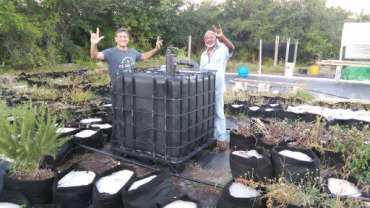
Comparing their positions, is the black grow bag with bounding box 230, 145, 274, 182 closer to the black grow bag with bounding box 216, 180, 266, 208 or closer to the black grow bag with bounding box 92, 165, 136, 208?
the black grow bag with bounding box 216, 180, 266, 208

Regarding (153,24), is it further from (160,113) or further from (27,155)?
(27,155)

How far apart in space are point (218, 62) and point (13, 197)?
105 inches

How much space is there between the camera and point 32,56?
10258 mm

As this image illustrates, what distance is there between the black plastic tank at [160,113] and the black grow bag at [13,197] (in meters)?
1.23

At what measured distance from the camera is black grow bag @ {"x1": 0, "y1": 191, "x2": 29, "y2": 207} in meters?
2.13

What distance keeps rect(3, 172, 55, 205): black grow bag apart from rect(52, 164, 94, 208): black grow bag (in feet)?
0.32

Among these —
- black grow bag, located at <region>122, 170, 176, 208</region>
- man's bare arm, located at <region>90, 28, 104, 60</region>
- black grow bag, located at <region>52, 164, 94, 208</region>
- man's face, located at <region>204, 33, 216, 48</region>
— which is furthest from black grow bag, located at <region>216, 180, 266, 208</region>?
man's bare arm, located at <region>90, 28, 104, 60</region>

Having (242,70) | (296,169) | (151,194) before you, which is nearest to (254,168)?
(296,169)

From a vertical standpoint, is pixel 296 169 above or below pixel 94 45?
below

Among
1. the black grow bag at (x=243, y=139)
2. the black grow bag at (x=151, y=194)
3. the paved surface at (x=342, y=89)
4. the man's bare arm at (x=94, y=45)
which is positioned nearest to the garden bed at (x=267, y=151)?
the black grow bag at (x=243, y=139)

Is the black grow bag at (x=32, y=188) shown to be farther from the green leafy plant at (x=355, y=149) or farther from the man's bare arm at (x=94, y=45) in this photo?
the green leafy plant at (x=355, y=149)

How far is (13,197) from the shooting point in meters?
2.14

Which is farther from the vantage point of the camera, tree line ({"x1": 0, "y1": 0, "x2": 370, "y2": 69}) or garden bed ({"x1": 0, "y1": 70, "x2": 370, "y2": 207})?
tree line ({"x1": 0, "y1": 0, "x2": 370, "y2": 69})

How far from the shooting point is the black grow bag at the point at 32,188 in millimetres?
2248
